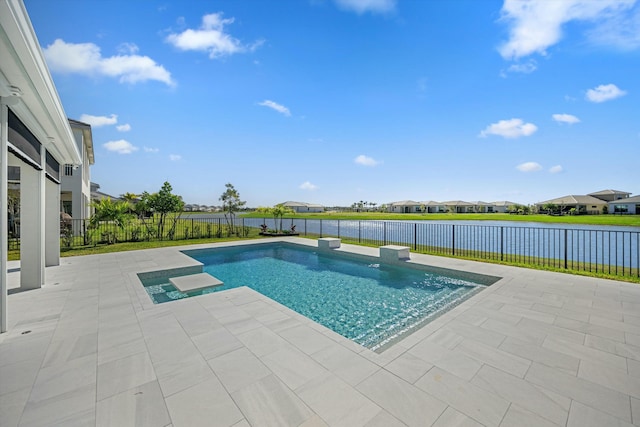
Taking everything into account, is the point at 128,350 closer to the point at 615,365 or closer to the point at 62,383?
the point at 62,383

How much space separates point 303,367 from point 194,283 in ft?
12.9

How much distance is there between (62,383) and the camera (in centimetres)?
221

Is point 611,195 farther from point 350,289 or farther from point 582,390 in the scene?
point 582,390

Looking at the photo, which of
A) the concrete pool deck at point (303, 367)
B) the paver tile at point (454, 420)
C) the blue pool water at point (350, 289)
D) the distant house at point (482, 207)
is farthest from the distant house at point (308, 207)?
the paver tile at point (454, 420)

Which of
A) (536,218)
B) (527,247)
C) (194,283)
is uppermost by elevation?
(536,218)

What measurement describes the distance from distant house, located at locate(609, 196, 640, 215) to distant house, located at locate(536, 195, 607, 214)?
1282mm

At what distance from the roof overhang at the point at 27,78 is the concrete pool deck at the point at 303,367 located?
9.12 ft

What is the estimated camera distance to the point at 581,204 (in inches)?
1484

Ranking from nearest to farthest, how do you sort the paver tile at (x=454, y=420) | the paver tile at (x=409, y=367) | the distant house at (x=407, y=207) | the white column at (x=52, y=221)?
1. the paver tile at (x=454, y=420)
2. the paver tile at (x=409, y=367)
3. the white column at (x=52, y=221)
4. the distant house at (x=407, y=207)

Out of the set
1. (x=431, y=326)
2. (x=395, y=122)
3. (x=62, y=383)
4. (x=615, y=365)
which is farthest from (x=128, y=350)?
(x=395, y=122)

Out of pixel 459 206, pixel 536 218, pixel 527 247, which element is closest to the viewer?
pixel 527 247

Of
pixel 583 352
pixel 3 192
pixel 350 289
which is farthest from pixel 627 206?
pixel 3 192

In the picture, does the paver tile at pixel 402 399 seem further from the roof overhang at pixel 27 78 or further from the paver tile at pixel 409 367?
the roof overhang at pixel 27 78

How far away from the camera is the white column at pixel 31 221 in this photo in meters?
4.56
